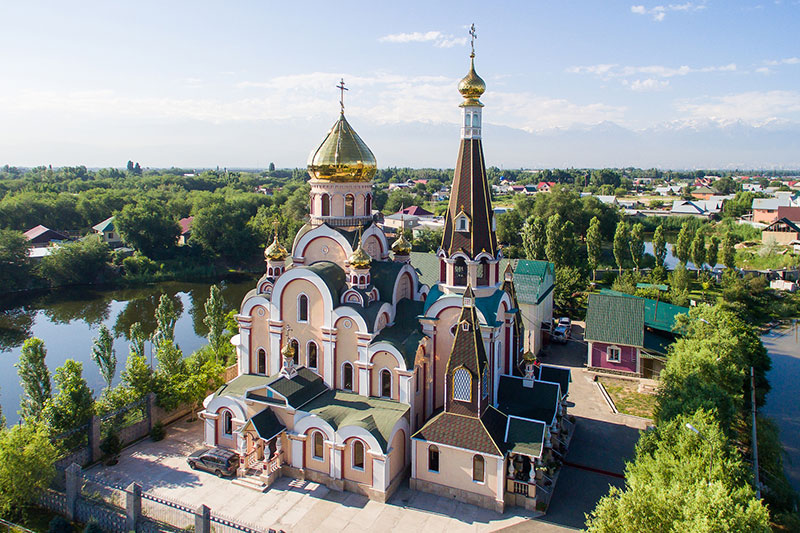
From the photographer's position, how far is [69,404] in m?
15.7

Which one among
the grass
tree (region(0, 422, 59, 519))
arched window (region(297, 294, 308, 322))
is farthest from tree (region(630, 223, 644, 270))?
tree (region(0, 422, 59, 519))

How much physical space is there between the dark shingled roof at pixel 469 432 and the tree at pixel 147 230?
43761 mm

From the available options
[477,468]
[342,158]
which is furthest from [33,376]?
[477,468]

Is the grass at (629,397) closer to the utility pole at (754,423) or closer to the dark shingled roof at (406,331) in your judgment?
the utility pole at (754,423)

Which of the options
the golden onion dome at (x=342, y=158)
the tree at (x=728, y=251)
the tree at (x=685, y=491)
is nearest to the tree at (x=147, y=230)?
the golden onion dome at (x=342, y=158)

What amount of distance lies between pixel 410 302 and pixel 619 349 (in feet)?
35.8

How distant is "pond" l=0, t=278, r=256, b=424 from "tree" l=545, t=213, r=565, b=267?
2309 cm

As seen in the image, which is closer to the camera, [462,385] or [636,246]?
[462,385]

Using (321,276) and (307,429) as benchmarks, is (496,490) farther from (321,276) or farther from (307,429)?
(321,276)

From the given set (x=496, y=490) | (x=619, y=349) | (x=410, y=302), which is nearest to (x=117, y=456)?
(x=410, y=302)

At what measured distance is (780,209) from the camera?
6397 centimetres

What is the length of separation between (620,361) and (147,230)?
43.0m

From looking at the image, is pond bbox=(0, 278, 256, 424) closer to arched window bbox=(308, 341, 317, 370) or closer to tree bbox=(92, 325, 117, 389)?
tree bbox=(92, 325, 117, 389)

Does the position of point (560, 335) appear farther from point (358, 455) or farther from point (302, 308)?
point (358, 455)
